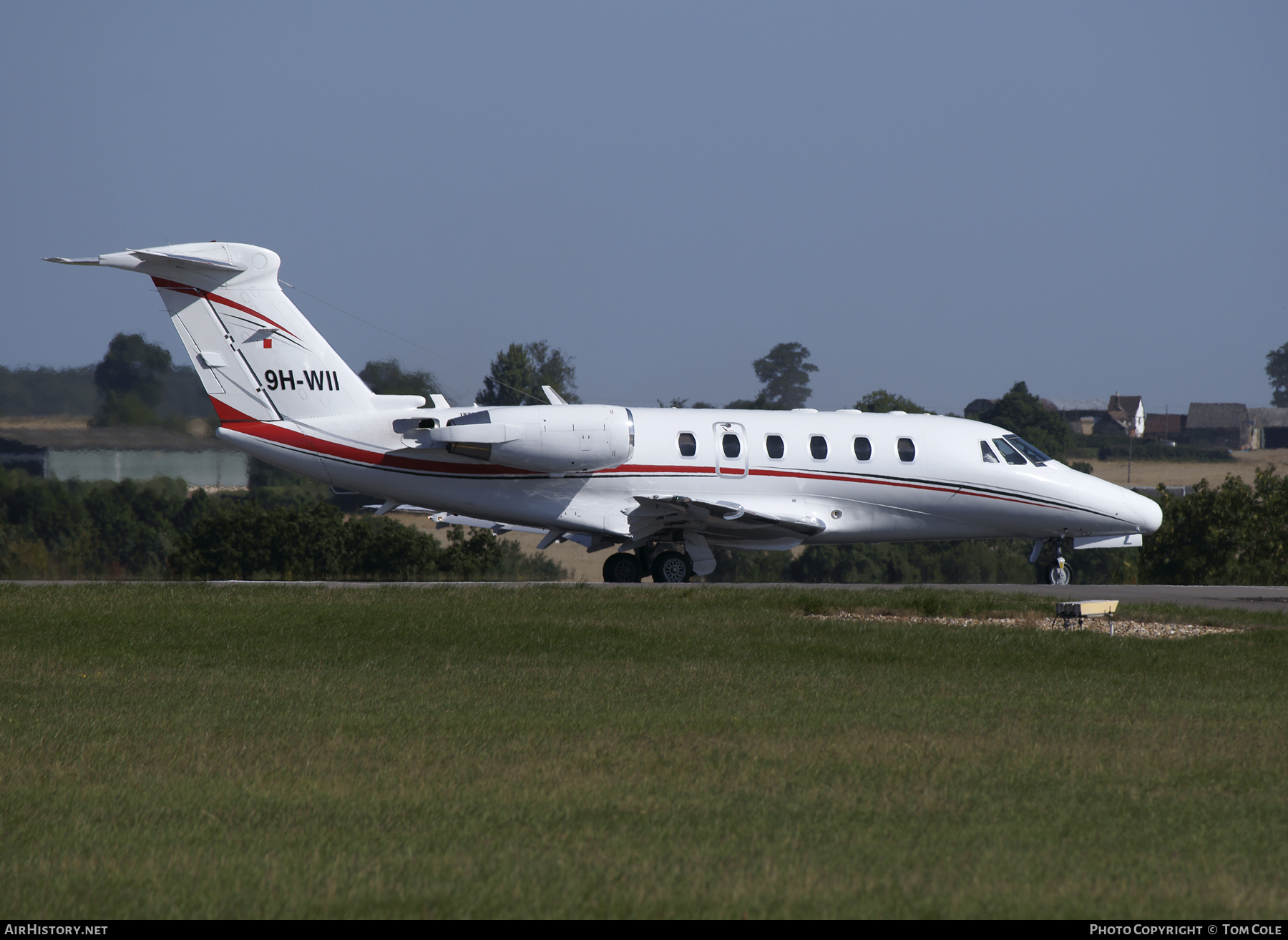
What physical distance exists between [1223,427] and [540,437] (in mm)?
102586

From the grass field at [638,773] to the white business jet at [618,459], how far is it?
6887mm

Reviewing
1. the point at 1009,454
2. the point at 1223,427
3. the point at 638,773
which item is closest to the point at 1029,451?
the point at 1009,454

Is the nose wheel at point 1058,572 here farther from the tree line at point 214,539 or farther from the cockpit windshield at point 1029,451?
the tree line at point 214,539

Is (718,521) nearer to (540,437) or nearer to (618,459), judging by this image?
(618,459)

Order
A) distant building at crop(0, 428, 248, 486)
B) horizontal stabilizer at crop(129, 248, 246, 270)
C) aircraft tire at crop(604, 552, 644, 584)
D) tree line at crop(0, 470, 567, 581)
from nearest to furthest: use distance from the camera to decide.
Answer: horizontal stabilizer at crop(129, 248, 246, 270), aircraft tire at crop(604, 552, 644, 584), distant building at crop(0, 428, 248, 486), tree line at crop(0, 470, 567, 581)

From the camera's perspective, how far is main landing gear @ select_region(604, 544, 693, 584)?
900 inches

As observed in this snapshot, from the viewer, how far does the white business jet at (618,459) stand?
69.2 ft

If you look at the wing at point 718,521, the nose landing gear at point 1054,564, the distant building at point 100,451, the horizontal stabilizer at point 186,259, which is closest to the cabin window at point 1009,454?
the nose landing gear at point 1054,564

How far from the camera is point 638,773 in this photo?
26.0ft

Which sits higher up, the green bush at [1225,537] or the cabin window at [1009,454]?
the cabin window at [1009,454]

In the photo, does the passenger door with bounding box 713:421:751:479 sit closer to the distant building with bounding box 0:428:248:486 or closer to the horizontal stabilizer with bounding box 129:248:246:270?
the horizontal stabilizer with bounding box 129:248:246:270

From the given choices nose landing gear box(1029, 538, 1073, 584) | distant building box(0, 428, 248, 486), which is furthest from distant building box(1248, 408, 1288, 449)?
distant building box(0, 428, 248, 486)

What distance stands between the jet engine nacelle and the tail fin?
71.0 inches
